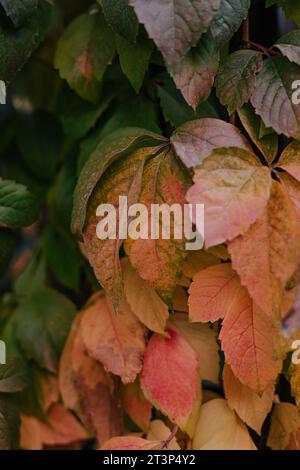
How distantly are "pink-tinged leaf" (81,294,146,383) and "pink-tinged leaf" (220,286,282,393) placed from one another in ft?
0.42

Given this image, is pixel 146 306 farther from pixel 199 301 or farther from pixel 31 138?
pixel 31 138

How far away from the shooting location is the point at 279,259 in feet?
1.78

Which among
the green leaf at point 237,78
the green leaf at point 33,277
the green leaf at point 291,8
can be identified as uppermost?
the green leaf at point 291,8

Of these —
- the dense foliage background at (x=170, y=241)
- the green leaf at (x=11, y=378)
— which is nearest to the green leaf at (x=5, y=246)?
the dense foliage background at (x=170, y=241)

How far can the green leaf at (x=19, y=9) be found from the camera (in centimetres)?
61

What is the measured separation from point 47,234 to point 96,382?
12.8 inches

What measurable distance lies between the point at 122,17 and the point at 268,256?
265mm

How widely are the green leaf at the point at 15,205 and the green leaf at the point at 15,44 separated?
5.0 inches

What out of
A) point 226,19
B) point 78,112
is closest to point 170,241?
point 226,19

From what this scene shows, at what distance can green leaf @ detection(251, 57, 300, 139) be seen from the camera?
586 mm

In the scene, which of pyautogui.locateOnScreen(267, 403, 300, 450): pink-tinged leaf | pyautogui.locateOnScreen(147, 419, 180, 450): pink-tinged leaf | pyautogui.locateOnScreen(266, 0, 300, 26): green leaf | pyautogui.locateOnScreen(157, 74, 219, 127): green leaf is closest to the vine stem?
pyautogui.locateOnScreen(147, 419, 180, 450): pink-tinged leaf

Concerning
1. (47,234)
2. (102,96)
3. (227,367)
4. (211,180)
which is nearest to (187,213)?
(211,180)

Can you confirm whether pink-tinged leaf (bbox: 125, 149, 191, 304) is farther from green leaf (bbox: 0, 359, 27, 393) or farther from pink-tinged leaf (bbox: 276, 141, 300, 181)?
green leaf (bbox: 0, 359, 27, 393)

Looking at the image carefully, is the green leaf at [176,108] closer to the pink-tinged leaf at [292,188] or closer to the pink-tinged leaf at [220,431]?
the pink-tinged leaf at [292,188]
